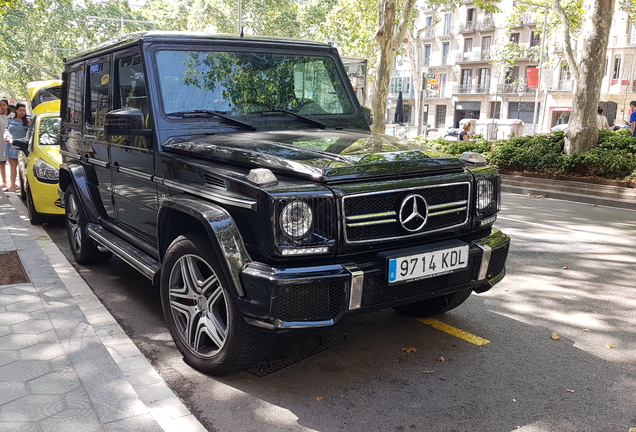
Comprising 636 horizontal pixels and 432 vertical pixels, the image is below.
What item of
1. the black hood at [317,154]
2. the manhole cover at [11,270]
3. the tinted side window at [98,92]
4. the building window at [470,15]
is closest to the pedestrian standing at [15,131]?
the manhole cover at [11,270]

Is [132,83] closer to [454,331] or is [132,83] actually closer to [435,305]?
[435,305]

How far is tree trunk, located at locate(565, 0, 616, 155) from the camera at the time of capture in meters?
13.2

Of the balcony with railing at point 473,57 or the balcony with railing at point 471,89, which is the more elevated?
the balcony with railing at point 473,57

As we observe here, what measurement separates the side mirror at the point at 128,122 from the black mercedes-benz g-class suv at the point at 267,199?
16 millimetres

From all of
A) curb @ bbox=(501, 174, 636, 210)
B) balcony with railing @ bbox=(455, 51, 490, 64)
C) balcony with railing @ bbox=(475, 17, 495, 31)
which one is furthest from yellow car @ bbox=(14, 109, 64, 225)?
balcony with railing @ bbox=(475, 17, 495, 31)

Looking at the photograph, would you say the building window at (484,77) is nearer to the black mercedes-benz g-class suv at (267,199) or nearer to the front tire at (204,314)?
the black mercedes-benz g-class suv at (267,199)

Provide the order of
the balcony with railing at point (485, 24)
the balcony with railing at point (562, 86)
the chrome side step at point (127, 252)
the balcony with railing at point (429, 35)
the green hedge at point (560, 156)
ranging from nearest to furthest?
the chrome side step at point (127, 252) < the green hedge at point (560, 156) < the balcony with railing at point (562, 86) < the balcony with railing at point (485, 24) < the balcony with railing at point (429, 35)

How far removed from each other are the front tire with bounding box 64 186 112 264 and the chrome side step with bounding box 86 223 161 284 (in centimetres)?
32

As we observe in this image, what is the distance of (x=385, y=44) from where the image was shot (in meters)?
17.7

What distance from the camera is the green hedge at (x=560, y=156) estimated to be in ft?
40.2

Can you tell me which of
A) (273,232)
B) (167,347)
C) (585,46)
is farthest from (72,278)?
(585,46)

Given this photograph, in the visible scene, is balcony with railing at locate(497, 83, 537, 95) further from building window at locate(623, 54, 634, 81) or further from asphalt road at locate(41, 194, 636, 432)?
A: asphalt road at locate(41, 194, 636, 432)

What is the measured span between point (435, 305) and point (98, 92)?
3.57 metres

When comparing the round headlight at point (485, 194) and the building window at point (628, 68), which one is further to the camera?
the building window at point (628, 68)
